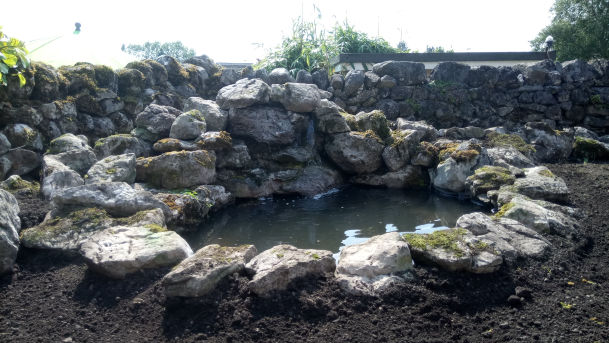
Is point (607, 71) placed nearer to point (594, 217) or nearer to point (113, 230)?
point (594, 217)

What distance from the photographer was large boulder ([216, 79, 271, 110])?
891 cm

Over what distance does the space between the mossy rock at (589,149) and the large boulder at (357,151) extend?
16.0 feet

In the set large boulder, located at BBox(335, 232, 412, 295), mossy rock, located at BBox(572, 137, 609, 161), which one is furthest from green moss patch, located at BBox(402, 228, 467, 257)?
mossy rock, located at BBox(572, 137, 609, 161)

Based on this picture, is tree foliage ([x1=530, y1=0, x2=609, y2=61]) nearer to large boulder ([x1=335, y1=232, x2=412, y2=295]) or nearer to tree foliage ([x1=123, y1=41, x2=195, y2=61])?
large boulder ([x1=335, y1=232, x2=412, y2=295])

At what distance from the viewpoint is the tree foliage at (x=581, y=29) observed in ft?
84.2

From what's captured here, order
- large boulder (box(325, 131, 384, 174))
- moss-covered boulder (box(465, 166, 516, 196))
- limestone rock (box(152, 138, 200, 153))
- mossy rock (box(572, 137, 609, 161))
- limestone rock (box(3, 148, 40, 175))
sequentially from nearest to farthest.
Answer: limestone rock (box(3, 148, 40, 175)), moss-covered boulder (box(465, 166, 516, 196)), limestone rock (box(152, 138, 200, 153)), large boulder (box(325, 131, 384, 174)), mossy rock (box(572, 137, 609, 161))

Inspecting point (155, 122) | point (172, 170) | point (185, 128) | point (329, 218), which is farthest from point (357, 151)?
point (155, 122)

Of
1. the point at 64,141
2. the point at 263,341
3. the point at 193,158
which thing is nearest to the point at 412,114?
the point at 193,158

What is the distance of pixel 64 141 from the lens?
7.27 meters

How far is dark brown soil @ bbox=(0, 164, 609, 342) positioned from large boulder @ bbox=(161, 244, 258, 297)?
91 mm

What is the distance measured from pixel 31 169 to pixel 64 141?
0.70m

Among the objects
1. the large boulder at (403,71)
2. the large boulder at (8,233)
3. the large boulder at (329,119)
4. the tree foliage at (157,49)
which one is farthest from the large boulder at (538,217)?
the tree foliage at (157,49)

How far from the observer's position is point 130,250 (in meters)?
4.32

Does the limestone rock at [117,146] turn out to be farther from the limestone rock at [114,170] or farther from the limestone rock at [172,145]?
the limestone rock at [114,170]
